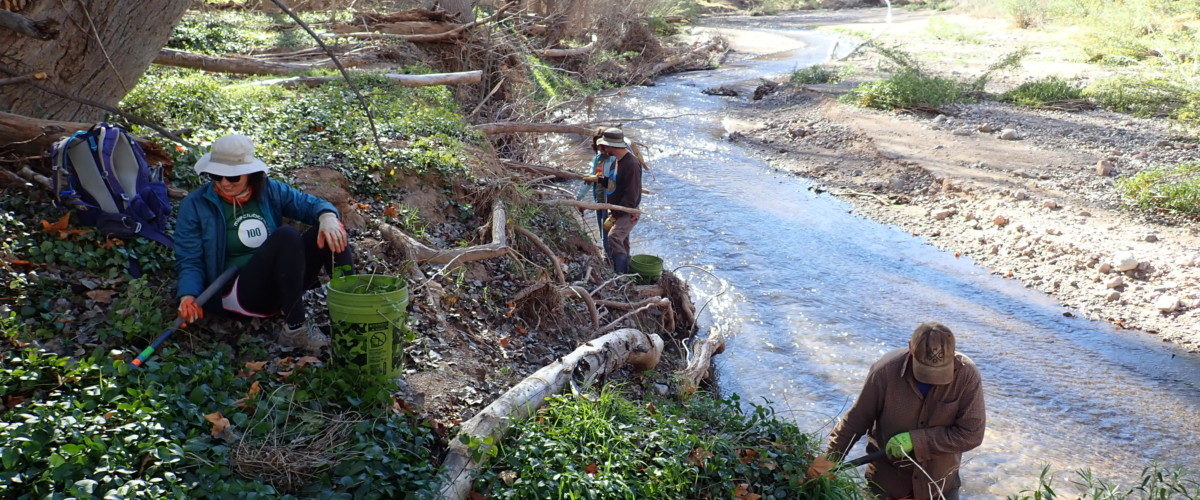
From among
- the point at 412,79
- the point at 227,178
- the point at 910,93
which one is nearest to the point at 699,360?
the point at 227,178

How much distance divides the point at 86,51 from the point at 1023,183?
11.8 m

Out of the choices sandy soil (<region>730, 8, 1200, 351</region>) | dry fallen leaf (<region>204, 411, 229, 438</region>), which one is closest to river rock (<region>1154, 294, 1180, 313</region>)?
sandy soil (<region>730, 8, 1200, 351</region>)

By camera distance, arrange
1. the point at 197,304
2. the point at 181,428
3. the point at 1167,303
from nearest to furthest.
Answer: the point at 181,428, the point at 197,304, the point at 1167,303

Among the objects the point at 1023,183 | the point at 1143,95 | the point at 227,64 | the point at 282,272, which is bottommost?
the point at 1023,183

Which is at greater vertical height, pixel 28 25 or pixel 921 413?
pixel 28 25

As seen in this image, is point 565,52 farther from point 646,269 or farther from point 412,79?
point 646,269

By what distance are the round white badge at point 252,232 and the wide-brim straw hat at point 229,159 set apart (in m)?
0.29

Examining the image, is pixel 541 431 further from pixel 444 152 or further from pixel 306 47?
pixel 306 47

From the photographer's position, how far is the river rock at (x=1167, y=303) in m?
8.03

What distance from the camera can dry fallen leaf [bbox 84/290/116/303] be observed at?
371 cm

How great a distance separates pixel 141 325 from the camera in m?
3.49

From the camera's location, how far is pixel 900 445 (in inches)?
160

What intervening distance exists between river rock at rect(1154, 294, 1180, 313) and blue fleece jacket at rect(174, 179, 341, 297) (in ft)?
27.8

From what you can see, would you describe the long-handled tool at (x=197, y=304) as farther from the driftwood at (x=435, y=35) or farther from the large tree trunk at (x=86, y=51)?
the driftwood at (x=435, y=35)
